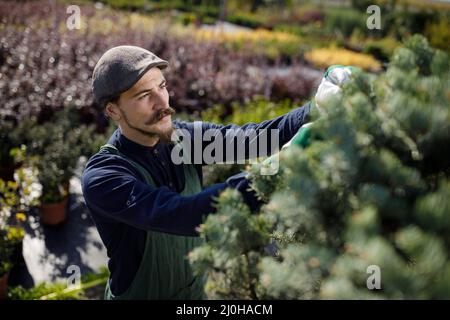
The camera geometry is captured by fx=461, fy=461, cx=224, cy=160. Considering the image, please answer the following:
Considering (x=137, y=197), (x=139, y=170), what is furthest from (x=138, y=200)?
(x=139, y=170)

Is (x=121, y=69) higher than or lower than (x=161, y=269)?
higher

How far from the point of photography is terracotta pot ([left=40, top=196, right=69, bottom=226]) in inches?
158

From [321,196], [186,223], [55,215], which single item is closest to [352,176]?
[321,196]

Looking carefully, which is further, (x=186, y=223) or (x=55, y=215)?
(x=55, y=215)

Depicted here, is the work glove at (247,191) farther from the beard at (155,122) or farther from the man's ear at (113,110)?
the man's ear at (113,110)

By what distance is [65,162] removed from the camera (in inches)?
164

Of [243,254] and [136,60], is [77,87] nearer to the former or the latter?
[136,60]

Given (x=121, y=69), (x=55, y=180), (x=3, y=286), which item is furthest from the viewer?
(x=55, y=180)

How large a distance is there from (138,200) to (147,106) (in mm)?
451

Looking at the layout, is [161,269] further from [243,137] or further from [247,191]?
[247,191]

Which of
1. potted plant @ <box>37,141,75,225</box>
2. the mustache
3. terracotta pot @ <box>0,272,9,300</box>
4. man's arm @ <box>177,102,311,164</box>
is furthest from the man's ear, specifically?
potted plant @ <box>37,141,75,225</box>

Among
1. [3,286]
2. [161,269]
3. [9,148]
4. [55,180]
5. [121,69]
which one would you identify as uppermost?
[121,69]

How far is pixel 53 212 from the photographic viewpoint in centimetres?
405

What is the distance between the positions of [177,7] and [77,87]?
18.9m
